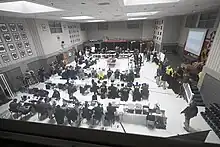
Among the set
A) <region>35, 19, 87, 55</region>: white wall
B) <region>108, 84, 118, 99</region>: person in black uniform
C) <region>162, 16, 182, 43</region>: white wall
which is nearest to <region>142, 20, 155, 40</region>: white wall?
<region>162, 16, 182, 43</region>: white wall

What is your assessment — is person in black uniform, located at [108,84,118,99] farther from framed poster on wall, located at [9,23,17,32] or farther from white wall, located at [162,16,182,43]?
white wall, located at [162,16,182,43]

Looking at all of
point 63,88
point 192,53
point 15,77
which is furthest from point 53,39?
point 192,53

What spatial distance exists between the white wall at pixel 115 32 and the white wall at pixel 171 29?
3.86 meters

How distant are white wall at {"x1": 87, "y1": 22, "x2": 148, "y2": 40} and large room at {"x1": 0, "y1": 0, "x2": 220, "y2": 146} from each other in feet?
12.3

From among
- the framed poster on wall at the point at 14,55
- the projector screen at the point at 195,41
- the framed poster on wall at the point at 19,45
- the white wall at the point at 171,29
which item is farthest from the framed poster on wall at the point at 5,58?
the white wall at the point at 171,29

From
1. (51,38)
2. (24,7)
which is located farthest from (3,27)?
(51,38)

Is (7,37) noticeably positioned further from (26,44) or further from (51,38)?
(51,38)

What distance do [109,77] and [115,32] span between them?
33.5ft

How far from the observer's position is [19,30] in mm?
6777

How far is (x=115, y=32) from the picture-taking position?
1588cm

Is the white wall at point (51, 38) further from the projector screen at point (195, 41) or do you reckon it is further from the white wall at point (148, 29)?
the projector screen at point (195, 41)

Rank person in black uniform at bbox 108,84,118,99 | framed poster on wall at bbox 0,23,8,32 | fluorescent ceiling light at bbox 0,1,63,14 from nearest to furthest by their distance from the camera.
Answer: fluorescent ceiling light at bbox 0,1,63,14, person in black uniform at bbox 108,84,118,99, framed poster on wall at bbox 0,23,8,32

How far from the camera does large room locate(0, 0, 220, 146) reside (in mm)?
3406

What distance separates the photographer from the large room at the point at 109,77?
3.41 meters
